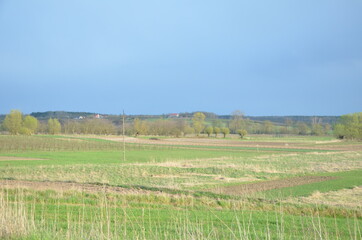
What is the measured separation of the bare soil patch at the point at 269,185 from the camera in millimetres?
26578

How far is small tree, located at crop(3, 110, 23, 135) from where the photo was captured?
132000 millimetres

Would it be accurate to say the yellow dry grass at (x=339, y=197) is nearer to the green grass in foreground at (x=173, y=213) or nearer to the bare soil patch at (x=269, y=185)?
the bare soil patch at (x=269, y=185)

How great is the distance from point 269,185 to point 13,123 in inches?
4667

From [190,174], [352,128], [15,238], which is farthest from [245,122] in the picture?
[15,238]

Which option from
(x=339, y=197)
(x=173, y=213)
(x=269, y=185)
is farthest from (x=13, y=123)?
(x=173, y=213)

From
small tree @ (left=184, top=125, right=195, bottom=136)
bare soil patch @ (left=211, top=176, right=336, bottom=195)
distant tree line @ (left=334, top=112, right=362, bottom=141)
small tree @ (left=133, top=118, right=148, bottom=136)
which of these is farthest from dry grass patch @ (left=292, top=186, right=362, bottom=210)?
small tree @ (left=184, top=125, right=195, bottom=136)

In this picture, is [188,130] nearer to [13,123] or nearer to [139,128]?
[139,128]

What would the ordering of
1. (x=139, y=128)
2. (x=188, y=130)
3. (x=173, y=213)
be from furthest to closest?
(x=188, y=130) → (x=139, y=128) → (x=173, y=213)

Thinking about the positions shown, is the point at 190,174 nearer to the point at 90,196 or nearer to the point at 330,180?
the point at 330,180

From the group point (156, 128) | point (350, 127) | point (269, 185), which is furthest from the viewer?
point (156, 128)

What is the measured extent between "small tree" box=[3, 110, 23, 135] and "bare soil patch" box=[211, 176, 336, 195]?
377ft

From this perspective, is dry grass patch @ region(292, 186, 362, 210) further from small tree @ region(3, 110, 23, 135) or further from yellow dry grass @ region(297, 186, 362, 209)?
small tree @ region(3, 110, 23, 135)

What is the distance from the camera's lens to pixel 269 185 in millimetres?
30047

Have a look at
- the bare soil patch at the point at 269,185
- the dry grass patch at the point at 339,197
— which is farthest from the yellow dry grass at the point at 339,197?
the bare soil patch at the point at 269,185
